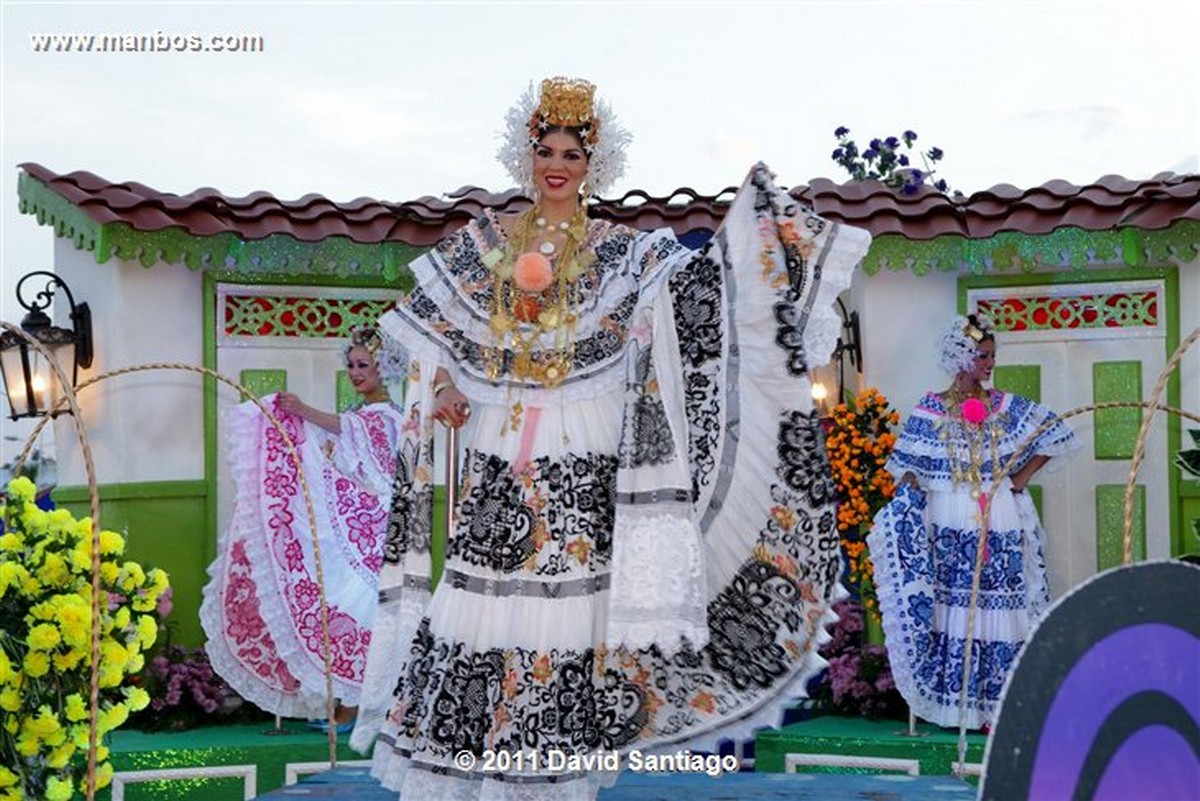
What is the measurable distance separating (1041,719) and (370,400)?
6.66 m

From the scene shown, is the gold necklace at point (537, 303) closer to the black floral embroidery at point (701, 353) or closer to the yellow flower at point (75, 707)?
the black floral embroidery at point (701, 353)

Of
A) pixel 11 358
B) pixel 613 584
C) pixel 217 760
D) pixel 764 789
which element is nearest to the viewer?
pixel 613 584

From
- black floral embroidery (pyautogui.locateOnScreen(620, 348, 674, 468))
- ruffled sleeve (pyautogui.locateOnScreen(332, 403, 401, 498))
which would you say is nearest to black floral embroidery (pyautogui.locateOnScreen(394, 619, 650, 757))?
black floral embroidery (pyautogui.locateOnScreen(620, 348, 674, 468))

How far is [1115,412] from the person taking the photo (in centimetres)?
988

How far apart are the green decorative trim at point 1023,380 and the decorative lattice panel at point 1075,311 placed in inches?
8.9

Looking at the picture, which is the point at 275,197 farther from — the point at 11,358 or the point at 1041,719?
the point at 1041,719

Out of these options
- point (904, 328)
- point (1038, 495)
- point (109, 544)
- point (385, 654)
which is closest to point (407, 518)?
point (385, 654)

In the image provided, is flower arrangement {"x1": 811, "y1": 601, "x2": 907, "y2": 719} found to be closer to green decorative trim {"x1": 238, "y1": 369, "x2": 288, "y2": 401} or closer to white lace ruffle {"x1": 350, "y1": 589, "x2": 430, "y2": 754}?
green decorative trim {"x1": 238, "y1": 369, "x2": 288, "y2": 401}

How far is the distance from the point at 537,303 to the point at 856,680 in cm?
483

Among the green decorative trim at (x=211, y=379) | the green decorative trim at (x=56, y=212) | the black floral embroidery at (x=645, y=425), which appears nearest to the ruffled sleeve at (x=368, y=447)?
the green decorative trim at (x=211, y=379)

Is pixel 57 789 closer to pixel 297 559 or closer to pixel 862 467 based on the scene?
pixel 297 559

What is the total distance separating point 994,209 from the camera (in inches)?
384

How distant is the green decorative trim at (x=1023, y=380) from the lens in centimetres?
1015

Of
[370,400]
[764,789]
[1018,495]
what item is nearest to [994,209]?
[1018,495]
